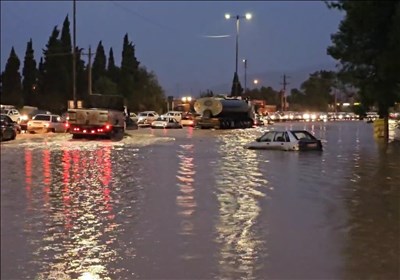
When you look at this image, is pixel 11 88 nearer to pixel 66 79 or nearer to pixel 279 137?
pixel 66 79

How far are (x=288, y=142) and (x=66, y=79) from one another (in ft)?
111

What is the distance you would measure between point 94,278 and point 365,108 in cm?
4012

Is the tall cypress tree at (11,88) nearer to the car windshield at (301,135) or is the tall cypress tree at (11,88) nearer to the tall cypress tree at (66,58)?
the tall cypress tree at (66,58)

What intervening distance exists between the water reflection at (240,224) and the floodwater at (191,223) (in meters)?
0.02

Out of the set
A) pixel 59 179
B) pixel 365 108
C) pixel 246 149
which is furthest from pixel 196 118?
pixel 59 179

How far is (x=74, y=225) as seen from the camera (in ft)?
34.2

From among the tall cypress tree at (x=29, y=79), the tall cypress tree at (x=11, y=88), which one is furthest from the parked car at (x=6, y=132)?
the tall cypress tree at (x=11, y=88)

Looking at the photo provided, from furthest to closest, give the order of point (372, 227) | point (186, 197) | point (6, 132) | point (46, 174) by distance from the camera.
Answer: point (46, 174), point (6, 132), point (186, 197), point (372, 227)

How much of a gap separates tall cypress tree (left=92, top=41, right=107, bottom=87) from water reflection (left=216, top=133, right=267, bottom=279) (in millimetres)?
70837

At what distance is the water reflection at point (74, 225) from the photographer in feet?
26.0

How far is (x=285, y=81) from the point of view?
157500 mm

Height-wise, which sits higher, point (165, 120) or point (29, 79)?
point (29, 79)

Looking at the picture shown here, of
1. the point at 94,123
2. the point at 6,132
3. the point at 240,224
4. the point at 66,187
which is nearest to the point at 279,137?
the point at 94,123

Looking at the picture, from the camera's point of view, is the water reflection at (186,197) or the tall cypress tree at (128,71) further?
the tall cypress tree at (128,71)
